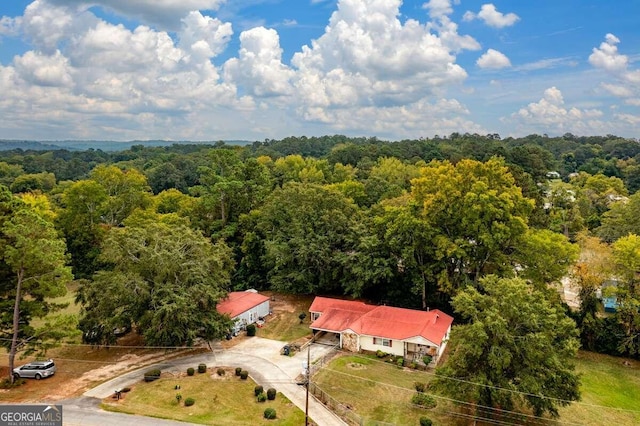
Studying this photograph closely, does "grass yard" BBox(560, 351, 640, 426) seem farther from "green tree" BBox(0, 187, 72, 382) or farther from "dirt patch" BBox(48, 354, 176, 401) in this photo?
"green tree" BBox(0, 187, 72, 382)

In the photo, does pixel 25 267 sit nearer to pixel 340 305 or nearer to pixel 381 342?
pixel 340 305

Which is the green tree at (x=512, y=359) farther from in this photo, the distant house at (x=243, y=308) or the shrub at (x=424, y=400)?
the distant house at (x=243, y=308)

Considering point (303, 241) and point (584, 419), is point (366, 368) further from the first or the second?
point (303, 241)

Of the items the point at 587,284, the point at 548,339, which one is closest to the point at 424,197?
the point at 587,284

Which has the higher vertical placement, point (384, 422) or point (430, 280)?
point (430, 280)

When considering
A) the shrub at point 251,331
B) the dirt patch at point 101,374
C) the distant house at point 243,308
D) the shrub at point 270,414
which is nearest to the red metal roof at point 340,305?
the distant house at point 243,308

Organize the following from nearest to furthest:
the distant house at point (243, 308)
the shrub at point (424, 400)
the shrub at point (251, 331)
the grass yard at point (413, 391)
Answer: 1. the grass yard at point (413, 391)
2. the shrub at point (424, 400)
3. the shrub at point (251, 331)
4. the distant house at point (243, 308)

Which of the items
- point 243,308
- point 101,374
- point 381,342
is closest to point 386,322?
point 381,342
